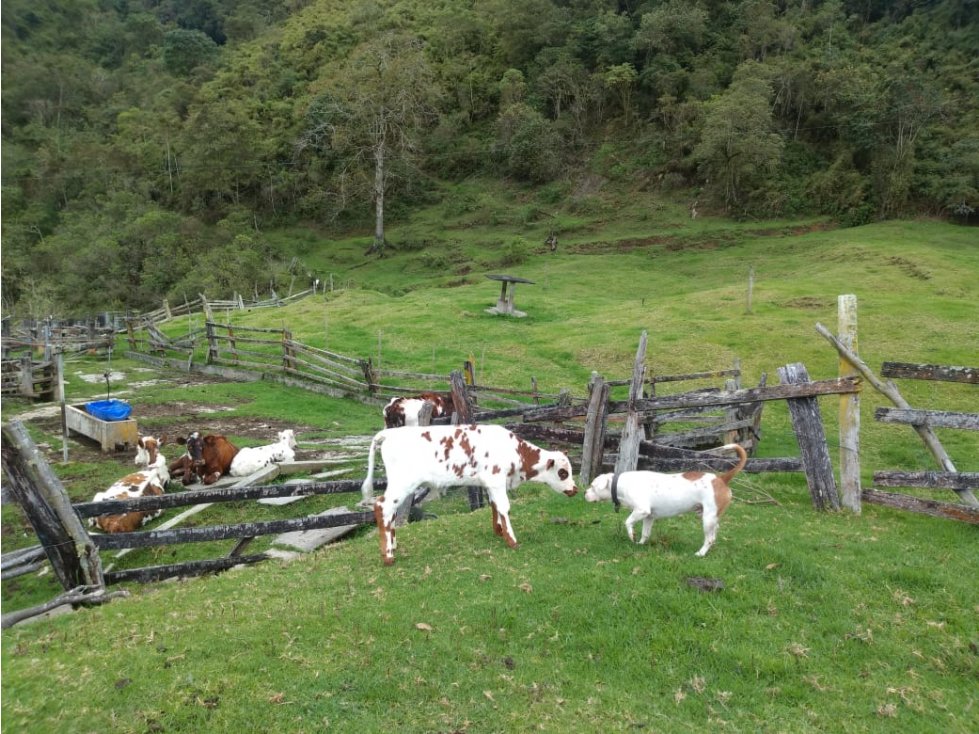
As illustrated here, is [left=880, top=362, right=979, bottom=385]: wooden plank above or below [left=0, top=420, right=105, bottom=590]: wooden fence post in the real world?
above

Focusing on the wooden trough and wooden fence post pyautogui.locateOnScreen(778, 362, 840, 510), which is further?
the wooden trough

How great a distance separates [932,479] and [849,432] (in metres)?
1.02

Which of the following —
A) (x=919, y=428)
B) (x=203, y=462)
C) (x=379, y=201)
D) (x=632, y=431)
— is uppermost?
(x=379, y=201)

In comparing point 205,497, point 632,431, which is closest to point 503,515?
point 632,431

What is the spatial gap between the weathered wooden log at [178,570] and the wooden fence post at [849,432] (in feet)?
24.8

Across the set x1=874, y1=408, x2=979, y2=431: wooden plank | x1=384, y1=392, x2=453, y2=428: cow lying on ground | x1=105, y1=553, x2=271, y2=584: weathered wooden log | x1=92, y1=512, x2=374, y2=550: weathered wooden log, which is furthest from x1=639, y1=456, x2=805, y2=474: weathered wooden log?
x1=384, y1=392, x2=453, y2=428: cow lying on ground

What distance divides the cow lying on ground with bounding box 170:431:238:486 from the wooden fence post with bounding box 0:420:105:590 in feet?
17.5

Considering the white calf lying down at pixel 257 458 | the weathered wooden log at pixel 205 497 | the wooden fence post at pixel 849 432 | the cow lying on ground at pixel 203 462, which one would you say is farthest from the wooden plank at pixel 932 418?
the cow lying on ground at pixel 203 462

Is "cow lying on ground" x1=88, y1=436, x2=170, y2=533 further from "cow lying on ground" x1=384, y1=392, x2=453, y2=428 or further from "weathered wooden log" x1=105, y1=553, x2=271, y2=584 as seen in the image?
"cow lying on ground" x1=384, y1=392, x2=453, y2=428

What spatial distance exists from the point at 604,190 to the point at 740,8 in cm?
3085

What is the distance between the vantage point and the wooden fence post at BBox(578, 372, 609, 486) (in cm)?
911

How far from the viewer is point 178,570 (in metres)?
7.30

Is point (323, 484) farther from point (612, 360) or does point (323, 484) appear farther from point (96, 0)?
point (96, 0)

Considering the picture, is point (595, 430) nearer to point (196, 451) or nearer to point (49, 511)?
point (49, 511)
